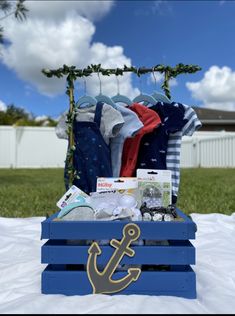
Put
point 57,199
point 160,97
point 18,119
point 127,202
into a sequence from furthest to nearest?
point 18,119, point 57,199, point 160,97, point 127,202

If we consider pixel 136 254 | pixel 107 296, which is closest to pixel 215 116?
pixel 136 254

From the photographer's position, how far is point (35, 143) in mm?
13352

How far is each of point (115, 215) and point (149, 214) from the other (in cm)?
16

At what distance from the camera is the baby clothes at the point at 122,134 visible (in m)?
2.14

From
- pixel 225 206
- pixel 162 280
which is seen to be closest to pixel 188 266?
pixel 162 280

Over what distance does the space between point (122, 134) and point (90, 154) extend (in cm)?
20

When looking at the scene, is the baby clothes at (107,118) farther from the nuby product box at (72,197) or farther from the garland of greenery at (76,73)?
the nuby product box at (72,197)

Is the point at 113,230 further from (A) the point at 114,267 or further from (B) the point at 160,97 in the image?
(B) the point at 160,97

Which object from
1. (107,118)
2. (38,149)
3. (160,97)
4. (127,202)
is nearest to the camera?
(127,202)

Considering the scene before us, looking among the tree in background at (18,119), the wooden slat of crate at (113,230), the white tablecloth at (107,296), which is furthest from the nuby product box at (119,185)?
the tree in background at (18,119)

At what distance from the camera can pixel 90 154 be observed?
215 cm

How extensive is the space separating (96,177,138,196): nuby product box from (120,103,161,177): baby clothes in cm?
20

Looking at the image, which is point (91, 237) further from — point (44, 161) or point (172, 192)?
point (44, 161)

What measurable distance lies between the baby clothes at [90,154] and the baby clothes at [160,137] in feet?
0.68
